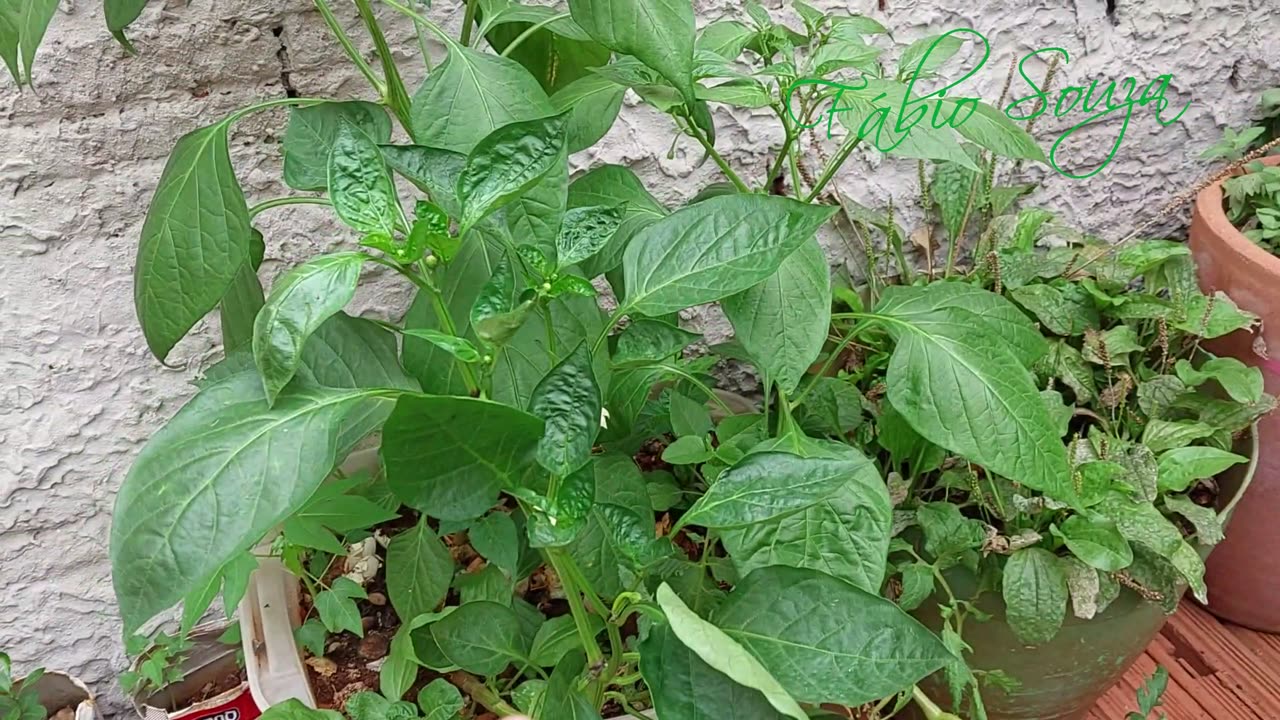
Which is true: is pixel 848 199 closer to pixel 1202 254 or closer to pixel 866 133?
pixel 1202 254

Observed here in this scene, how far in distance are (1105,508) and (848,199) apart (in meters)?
0.41

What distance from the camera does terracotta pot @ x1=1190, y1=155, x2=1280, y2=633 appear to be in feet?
2.98

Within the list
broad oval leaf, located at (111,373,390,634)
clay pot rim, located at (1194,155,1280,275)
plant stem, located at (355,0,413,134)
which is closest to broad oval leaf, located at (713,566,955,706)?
broad oval leaf, located at (111,373,390,634)

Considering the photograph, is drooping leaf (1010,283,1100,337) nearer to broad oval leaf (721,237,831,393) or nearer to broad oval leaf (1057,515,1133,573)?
broad oval leaf (1057,515,1133,573)

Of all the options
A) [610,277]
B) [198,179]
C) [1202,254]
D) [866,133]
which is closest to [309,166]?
[198,179]

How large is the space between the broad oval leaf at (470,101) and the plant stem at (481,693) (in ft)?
1.43

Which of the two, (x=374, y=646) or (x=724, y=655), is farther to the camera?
(x=374, y=646)

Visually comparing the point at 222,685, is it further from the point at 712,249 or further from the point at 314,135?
the point at 712,249

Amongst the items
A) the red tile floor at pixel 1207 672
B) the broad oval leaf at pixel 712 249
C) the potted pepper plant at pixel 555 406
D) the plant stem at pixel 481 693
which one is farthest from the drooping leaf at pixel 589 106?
the red tile floor at pixel 1207 672

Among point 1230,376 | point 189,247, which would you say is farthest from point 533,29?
point 1230,376

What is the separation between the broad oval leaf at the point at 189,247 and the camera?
0.58m

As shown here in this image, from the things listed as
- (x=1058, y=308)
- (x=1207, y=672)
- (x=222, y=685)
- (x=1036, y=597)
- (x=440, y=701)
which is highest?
(x=1058, y=308)

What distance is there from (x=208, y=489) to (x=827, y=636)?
301 mm

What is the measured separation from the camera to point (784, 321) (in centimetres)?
58
